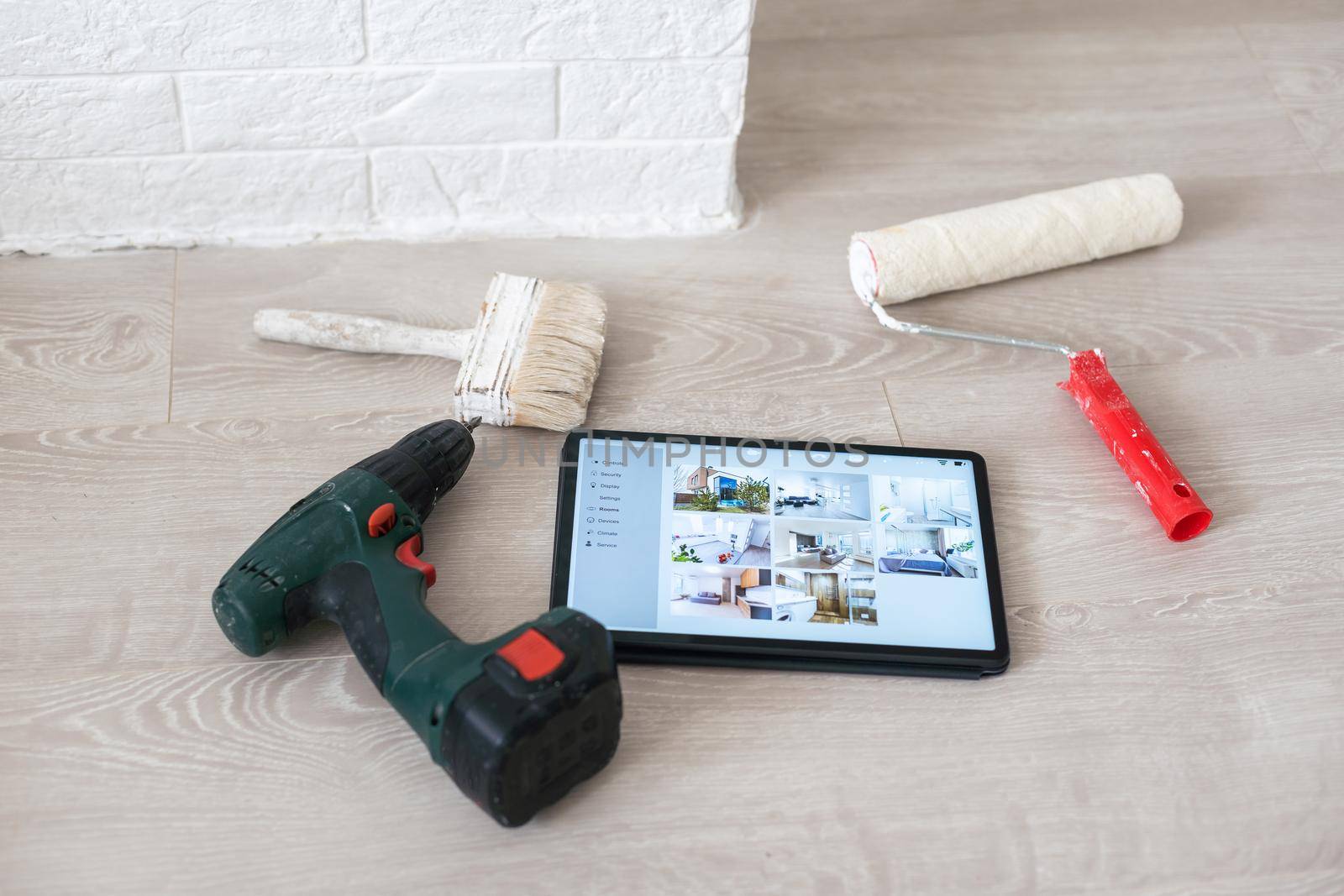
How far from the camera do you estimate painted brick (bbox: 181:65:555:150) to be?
3.36ft

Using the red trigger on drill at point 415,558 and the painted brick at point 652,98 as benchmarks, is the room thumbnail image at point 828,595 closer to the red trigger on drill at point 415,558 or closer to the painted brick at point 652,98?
the red trigger on drill at point 415,558

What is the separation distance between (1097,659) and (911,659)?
0.48 ft

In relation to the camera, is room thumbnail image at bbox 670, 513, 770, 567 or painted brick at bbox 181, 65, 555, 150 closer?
room thumbnail image at bbox 670, 513, 770, 567

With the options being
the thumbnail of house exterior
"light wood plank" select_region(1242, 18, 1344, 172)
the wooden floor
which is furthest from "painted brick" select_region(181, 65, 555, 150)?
"light wood plank" select_region(1242, 18, 1344, 172)

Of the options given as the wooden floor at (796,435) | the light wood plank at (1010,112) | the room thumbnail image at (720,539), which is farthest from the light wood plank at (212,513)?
the light wood plank at (1010,112)

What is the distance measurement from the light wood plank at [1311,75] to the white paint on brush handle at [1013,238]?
0.30 meters

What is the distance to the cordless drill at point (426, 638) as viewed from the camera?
2.39ft

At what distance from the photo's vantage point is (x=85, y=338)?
3.43 feet

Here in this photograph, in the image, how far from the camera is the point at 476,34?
1.02m

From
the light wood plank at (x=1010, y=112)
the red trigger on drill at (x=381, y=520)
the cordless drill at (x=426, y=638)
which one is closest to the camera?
the cordless drill at (x=426, y=638)

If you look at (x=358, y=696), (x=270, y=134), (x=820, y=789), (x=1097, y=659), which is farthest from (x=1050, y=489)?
(x=270, y=134)

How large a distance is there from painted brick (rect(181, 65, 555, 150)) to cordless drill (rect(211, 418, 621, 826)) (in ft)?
1.03

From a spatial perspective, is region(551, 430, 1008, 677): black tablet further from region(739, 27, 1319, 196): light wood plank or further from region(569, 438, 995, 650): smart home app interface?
region(739, 27, 1319, 196): light wood plank

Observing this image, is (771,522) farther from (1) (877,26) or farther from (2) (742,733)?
(1) (877,26)
